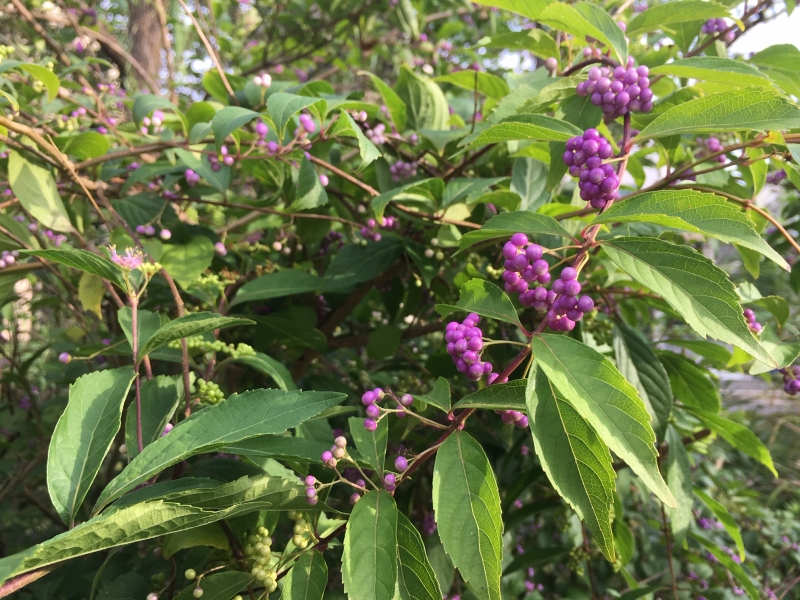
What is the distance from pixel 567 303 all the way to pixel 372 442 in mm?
371

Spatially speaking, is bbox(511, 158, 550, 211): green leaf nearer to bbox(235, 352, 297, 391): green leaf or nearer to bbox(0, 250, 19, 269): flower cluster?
bbox(235, 352, 297, 391): green leaf

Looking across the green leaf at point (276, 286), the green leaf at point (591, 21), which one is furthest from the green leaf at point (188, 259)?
the green leaf at point (591, 21)

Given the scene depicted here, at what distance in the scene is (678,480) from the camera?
3.89 ft

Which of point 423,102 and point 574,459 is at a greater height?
point 423,102

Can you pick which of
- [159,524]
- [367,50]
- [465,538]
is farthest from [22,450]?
[367,50]

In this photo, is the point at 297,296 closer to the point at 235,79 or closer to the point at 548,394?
the point at 235,79

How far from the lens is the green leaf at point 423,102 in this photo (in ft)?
4.57

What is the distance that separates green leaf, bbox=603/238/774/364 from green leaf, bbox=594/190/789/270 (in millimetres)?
37

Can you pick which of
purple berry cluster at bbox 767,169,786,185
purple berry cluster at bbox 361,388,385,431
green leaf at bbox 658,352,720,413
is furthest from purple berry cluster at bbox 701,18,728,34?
purple berry cluster at bbox 361,388,385,431

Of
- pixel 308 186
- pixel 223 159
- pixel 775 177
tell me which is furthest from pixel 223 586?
pixel 775 177

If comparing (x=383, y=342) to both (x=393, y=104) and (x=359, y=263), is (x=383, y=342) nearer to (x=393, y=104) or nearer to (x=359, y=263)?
(x=359, y=263)

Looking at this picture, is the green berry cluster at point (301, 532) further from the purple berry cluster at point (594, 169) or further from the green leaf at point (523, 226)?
the purple berry cluster at point (594, 169)

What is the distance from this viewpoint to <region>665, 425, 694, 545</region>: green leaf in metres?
1.17

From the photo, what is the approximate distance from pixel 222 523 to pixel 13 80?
148 cm
